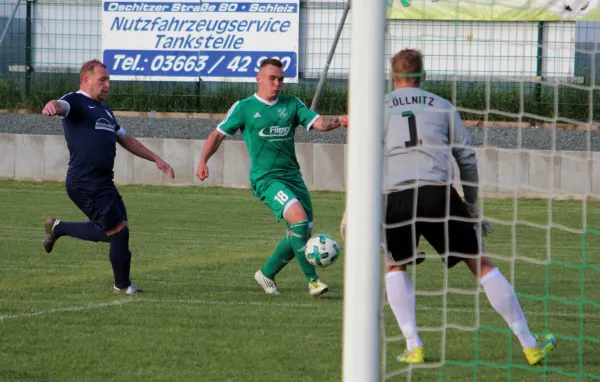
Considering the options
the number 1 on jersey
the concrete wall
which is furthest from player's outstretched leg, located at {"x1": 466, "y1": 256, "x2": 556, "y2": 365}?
the concrete wall

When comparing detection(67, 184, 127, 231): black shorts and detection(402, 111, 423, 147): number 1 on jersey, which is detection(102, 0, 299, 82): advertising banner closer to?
detection(67, 184, 127, 231): black shorts

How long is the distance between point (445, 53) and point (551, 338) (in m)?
10.9

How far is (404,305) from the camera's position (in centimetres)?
664

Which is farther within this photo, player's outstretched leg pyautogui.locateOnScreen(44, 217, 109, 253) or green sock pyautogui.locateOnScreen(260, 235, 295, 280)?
player's outstretched leg pyautogui.locateOnScreen(44, 217, 109, 253)

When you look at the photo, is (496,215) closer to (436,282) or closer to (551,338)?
(436,282)

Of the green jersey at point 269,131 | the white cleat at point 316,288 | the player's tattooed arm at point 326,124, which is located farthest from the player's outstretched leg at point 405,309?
the green jersey at point 269,131

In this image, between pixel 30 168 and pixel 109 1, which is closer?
pixel 30 168

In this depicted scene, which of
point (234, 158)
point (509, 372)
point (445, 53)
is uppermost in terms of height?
point (445, 53)

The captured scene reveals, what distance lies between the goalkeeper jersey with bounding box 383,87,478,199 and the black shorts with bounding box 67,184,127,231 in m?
3.36

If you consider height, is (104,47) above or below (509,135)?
above

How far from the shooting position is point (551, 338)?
660cm

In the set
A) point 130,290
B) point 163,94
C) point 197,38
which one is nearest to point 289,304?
point 130,290

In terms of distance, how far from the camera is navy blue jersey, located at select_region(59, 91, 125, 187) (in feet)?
30.1

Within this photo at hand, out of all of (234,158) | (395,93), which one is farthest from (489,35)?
(395,93)
